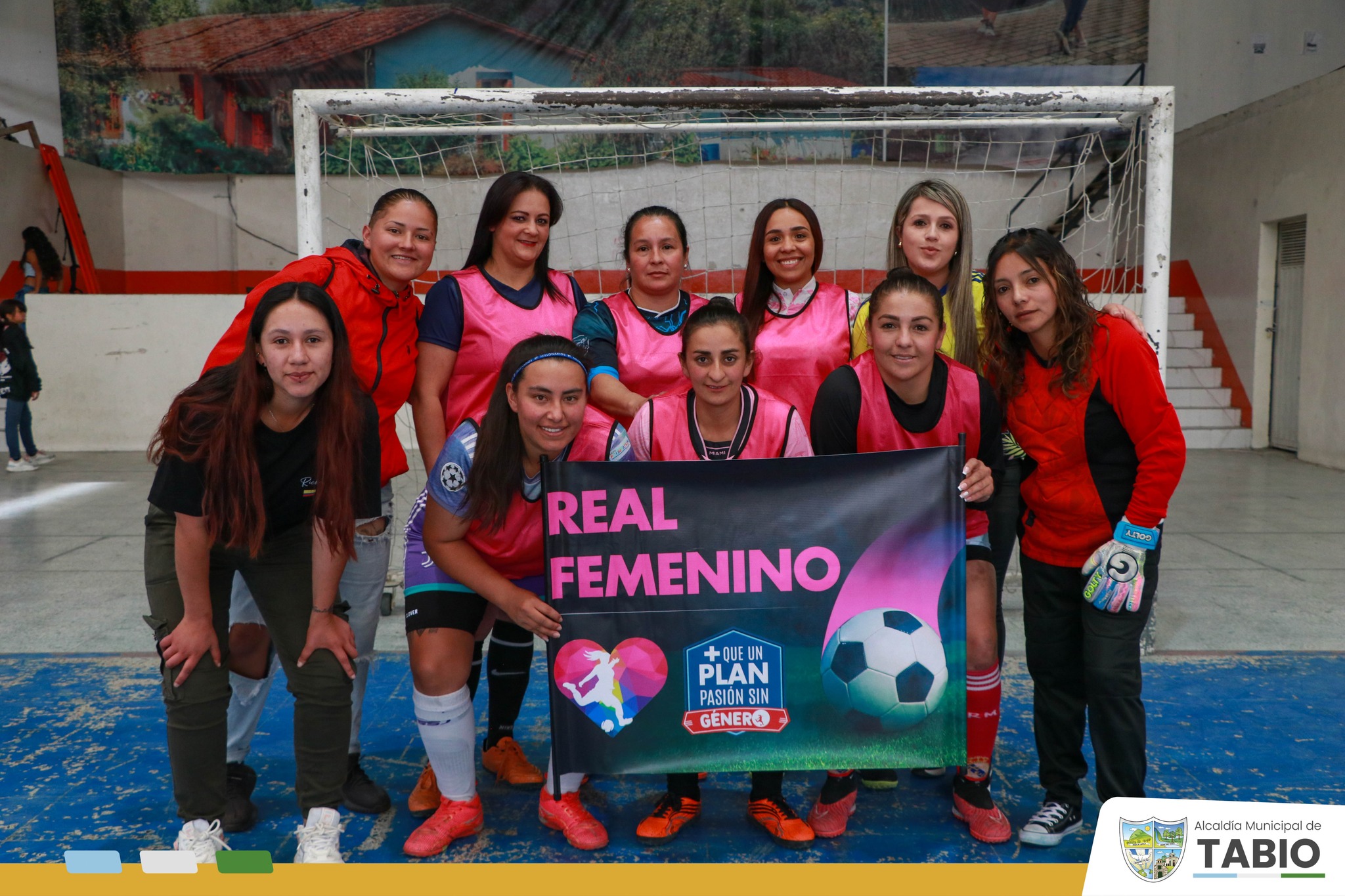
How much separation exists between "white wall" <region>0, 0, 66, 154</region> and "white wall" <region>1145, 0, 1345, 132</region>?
15287 millimetres

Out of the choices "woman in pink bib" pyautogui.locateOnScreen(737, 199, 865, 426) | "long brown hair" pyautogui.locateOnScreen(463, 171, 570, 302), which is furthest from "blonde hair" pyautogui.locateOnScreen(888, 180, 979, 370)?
"long brown hair" pyautogui.locateOnScreen(463, 171, 570, 302)

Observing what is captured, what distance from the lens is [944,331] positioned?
8.95ft

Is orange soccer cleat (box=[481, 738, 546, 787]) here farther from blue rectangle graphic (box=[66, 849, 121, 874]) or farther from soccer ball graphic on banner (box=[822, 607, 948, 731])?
blue rectangle graphic (box=[66, 849, 121, 874])

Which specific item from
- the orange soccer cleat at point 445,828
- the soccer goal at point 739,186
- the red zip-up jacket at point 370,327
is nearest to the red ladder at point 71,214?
the soccer goal at point 739,186

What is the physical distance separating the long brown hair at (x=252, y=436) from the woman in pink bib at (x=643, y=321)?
0.79 m

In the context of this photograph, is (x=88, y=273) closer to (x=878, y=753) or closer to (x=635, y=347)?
(x=635, y=347)

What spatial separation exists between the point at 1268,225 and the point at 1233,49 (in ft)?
13.4

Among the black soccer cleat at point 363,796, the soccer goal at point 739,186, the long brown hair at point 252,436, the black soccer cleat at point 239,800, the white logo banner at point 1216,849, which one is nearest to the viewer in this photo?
the white logo banner at point 1216,849

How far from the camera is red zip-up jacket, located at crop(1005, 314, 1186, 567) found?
225cm

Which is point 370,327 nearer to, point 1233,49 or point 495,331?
point 495,331

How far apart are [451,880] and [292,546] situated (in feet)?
2.96

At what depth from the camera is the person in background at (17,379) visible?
883 cm

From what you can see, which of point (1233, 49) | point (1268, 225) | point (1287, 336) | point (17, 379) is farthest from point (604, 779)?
point (1233, 49)

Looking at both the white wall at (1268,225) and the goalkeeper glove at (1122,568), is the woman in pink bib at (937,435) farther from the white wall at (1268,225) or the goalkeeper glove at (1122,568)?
the white wall at (1268,225)
